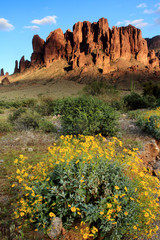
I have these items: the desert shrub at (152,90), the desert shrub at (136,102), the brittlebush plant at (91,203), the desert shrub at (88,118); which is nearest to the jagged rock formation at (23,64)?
the desert shrub at (152,90)

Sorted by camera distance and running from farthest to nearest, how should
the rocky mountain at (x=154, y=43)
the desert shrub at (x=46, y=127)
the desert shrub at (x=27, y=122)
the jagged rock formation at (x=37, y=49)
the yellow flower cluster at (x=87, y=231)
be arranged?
the rocky mountain at (x=154, y=43), the jagged rock formation at (x=37, y=49), the desert shrub at (x=27, y=122), the desert shrub at (x=46, y=127), the yellow flower cluster at (x=87, y=231)

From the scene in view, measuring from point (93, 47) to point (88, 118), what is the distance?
80.4 meters

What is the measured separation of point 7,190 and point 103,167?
1955 millimetres

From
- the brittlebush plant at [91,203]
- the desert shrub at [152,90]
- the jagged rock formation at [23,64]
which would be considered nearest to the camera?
the brittlebush plant at [91,203]

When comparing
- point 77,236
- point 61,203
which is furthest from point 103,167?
point 77,236

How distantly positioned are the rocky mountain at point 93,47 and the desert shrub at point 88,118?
6667cm

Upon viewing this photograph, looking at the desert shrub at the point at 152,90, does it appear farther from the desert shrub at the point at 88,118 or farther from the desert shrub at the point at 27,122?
the desert shrub at the point at 27,122

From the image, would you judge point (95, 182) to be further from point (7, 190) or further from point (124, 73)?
point (124, 73)

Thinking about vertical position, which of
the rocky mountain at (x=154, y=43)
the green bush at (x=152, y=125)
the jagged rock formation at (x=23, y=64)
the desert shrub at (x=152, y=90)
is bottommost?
the green bush at (x=152, y=125)

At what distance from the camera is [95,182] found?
2.59 meters

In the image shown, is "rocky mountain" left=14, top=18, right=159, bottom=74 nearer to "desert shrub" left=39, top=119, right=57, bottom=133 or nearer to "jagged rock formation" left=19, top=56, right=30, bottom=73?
"jagged rock formation" left=19, top=56, right=30, bottom=73

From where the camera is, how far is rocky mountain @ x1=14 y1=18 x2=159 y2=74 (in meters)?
75.3

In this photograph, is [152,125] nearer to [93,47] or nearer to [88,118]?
[88,118]

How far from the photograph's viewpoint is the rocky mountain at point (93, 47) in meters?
75.3
